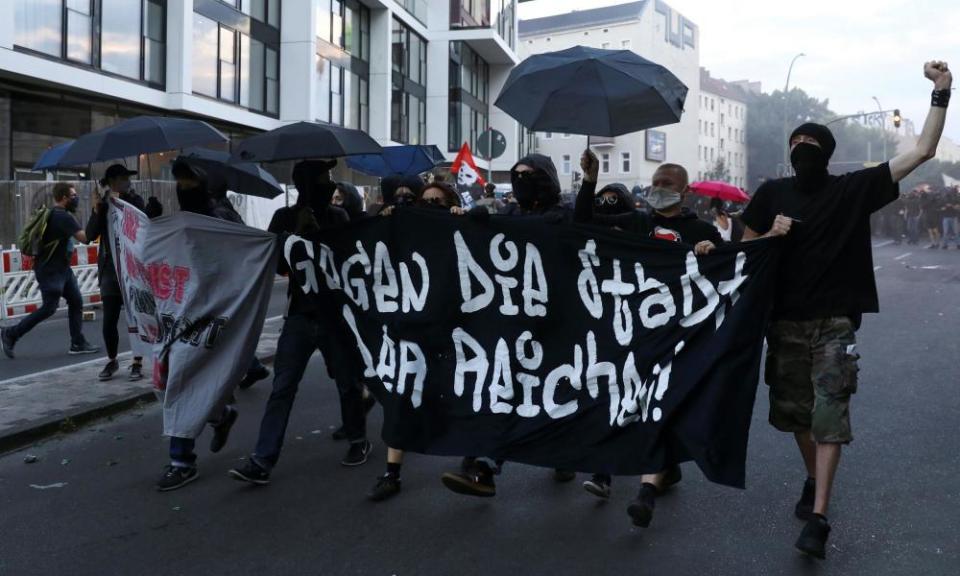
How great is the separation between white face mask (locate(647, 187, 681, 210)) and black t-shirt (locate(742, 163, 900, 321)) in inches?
30.6

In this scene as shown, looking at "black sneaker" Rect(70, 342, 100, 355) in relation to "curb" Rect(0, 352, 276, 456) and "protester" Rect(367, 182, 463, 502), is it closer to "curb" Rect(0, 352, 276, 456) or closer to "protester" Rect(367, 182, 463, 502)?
"curb" Rect(0, 352, 276, 456)

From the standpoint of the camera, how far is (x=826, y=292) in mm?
4230

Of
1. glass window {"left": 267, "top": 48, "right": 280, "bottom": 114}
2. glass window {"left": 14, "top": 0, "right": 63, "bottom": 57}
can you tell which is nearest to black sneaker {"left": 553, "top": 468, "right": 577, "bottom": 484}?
glass window {"left": 14, "top": 0, "right": 63, "bottom": 57}

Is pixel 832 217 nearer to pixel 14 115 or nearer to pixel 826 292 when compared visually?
pixel 826 292

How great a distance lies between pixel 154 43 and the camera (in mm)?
23000

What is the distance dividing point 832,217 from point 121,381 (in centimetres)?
632

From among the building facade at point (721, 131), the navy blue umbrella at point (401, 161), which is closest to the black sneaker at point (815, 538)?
the navy blue umbrella at point (401, 161)

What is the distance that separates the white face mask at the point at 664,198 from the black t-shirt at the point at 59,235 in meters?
6.54

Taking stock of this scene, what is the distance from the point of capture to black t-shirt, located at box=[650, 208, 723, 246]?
4895 mm

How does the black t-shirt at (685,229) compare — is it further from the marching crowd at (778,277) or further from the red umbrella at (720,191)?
the red umbrella at (720,191)

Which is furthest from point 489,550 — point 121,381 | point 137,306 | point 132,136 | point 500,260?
point 121,381

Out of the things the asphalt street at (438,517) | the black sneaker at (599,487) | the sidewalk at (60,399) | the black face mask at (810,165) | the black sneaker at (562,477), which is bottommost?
the asphalt street at (438,517)

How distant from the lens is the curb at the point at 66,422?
6.23 metres

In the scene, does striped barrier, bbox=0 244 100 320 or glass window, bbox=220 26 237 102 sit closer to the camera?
striped barrier, bbox=0 244 100 320
